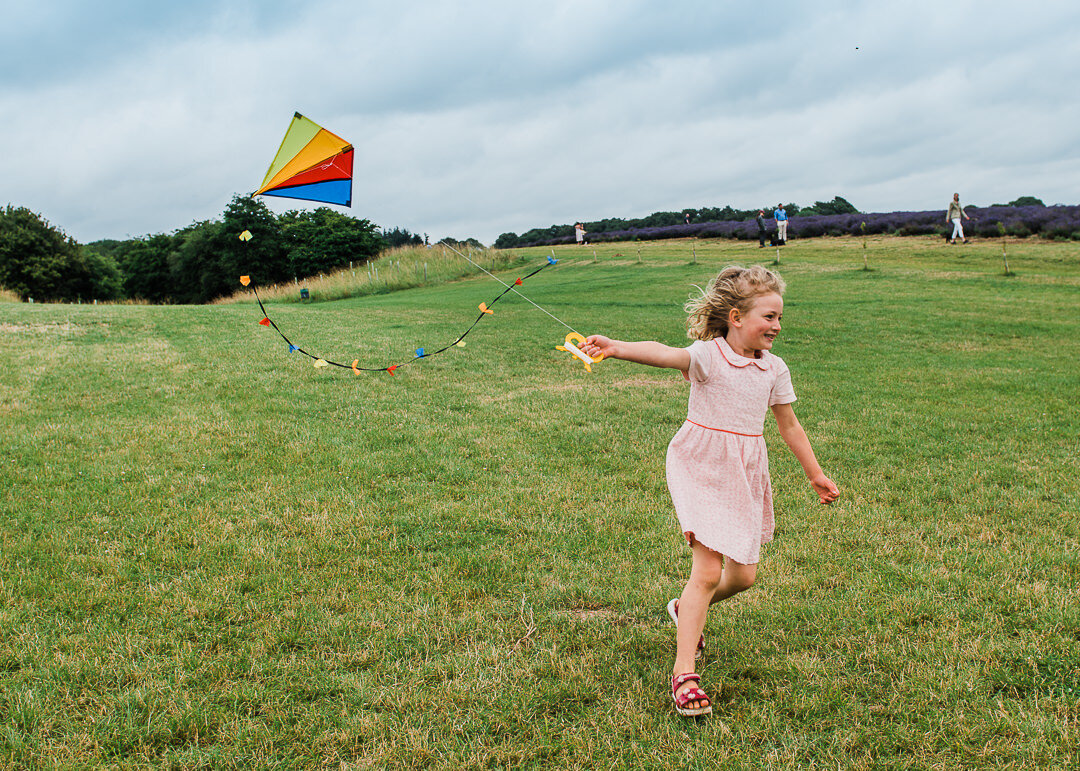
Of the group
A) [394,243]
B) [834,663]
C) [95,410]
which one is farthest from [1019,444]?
[394,243]

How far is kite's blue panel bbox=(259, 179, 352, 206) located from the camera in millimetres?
5227

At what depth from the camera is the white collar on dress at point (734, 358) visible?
3.53 m

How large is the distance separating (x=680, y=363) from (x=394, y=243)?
1601 inches

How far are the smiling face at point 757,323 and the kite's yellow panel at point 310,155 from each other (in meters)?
3.28

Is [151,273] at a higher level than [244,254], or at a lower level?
higher

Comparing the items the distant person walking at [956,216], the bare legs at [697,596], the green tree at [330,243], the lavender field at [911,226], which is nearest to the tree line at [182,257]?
the green tree at [330,243]

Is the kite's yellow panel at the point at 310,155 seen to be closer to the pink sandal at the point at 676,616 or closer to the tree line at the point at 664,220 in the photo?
the pink sandal at the point at 676,616

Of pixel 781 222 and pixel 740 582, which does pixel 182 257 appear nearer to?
pixel 781 222

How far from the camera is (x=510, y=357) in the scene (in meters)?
13.5

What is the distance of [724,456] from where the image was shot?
3479 millimetres

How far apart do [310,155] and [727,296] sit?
3248 millimetres

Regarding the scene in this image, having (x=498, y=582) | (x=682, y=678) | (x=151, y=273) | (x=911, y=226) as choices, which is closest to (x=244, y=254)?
(x=498, y=582)

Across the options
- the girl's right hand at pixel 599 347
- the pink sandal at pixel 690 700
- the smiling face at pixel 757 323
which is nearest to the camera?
the pink sandal at pixel 690 700

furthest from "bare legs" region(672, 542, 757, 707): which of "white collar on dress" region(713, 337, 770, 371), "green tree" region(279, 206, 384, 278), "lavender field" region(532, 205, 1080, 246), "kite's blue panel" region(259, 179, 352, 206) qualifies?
"lavender field" region(532, 205, 1080, 246)
